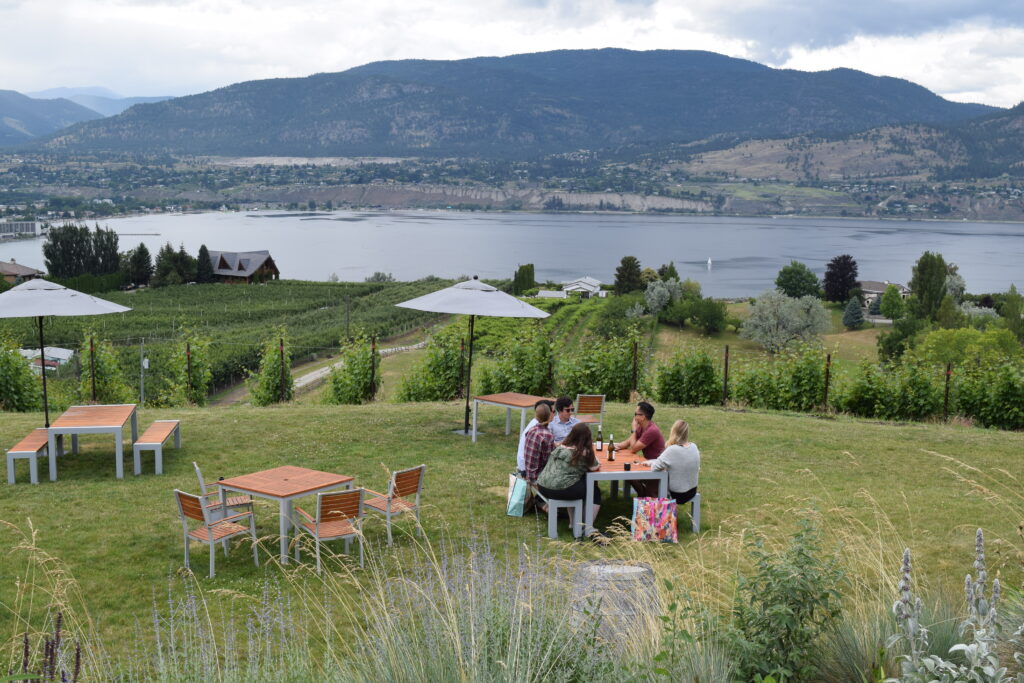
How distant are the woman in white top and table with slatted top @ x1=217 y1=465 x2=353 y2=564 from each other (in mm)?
2741

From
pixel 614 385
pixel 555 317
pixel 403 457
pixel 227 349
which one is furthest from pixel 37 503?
pixel 555 317

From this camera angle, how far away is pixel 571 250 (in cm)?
15275

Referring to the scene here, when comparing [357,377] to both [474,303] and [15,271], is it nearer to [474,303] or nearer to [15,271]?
[474,303]

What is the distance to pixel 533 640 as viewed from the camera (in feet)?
13.5

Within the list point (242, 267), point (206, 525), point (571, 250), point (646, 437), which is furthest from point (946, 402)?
point (571, 250)

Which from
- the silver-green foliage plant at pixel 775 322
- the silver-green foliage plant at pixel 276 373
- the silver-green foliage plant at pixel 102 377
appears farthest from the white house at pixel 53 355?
the silver-green foliage plant at pixel 775 322

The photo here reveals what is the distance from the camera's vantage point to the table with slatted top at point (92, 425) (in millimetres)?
8594

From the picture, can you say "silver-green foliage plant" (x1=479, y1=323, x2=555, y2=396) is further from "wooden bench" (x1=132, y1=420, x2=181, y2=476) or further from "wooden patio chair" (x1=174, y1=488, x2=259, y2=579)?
"wooden patio chair" (x1=174, y1=488, x2=259, y2=579)

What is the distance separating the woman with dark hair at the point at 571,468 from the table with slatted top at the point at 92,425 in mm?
4418

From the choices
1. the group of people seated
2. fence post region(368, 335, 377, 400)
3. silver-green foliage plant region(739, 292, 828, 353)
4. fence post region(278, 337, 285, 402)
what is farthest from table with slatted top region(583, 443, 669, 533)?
silver-green foliage plant region(739, 292, 828, 353)

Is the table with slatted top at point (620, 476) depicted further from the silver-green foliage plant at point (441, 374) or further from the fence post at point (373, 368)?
the fence post at point (373, 368)

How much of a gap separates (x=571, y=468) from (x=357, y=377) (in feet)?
32.2

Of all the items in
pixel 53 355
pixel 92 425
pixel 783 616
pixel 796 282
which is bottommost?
pixel 53 355

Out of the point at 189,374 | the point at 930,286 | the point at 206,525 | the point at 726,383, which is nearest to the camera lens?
the point at 206,525
